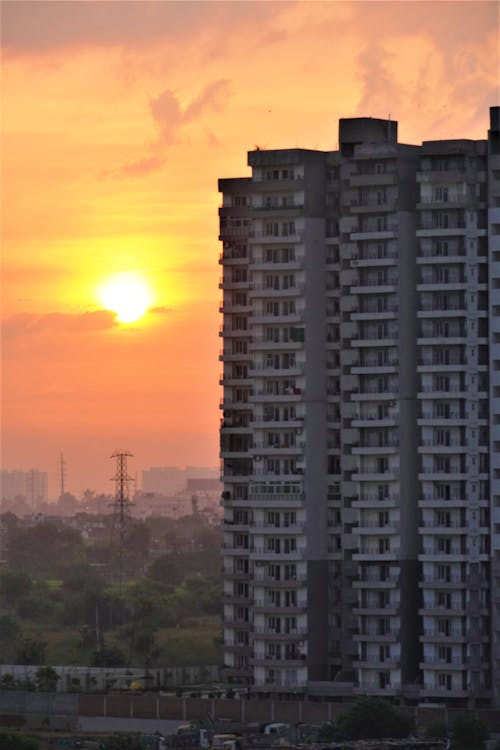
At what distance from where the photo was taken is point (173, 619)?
623ft

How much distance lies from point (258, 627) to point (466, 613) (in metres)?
10.8

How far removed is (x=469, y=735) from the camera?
109 m

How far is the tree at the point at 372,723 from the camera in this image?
10975 centimetres

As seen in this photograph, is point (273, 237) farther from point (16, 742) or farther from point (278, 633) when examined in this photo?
point (16, 742)

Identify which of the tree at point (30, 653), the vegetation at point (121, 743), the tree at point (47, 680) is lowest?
the vegetation at point (121, 743)

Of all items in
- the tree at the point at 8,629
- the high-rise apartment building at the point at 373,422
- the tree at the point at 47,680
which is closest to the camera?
the high-rise apartment building at the point at 373,422

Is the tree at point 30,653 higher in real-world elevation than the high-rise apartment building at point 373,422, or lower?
lower

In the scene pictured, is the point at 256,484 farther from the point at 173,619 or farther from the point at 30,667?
the point at 173,619

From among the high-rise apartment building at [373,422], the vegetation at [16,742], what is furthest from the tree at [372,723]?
the vegetation at [16,742]

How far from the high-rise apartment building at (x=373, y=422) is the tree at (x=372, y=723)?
5.45 m

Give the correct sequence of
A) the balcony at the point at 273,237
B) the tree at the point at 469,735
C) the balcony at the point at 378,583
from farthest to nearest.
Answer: the balcony at the point at 273,237 → the balcony at the point at 378,583 → the tree at the point at 469,735

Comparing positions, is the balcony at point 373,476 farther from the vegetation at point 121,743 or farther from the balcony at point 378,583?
the vegetation at point 121,743

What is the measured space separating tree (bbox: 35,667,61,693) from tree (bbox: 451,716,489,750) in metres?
25.8

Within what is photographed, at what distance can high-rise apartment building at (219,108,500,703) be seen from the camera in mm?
117375
